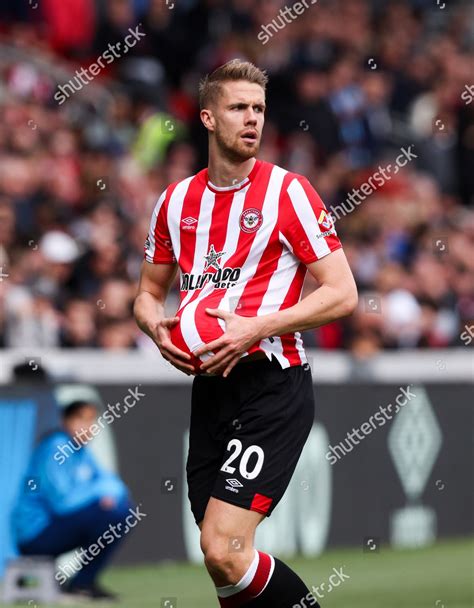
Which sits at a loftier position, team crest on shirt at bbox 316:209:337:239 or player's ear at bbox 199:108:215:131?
player's ear at bbox 199:108:215:131

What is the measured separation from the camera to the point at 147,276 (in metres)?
6.94

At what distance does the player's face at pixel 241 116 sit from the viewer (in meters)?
6.38

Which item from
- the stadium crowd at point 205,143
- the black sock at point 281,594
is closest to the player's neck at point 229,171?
the black sock at point 281,594

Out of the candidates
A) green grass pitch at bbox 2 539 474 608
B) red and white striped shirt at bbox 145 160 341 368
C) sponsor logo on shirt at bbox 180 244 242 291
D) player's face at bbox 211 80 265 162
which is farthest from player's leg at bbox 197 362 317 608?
green grass pitch at bbox 2 539 474 608

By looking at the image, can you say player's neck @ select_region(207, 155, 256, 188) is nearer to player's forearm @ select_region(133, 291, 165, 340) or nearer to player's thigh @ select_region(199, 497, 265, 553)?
player's forearm @ select_region(133, 291, 165, 340)

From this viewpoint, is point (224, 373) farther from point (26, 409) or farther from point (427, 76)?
point (427, 76)

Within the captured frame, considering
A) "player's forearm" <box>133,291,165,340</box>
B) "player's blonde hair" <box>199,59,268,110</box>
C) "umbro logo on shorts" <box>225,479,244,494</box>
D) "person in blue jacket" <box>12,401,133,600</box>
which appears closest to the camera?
"umbro logo on shorts" <box>225,479,244,494</box>

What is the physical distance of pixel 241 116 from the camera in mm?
6391

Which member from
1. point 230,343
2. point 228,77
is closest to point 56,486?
point 230,343

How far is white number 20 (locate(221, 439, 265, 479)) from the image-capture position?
6.19 m

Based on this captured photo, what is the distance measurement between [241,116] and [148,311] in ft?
3.23

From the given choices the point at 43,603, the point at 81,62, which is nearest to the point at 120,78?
the point at 81,62

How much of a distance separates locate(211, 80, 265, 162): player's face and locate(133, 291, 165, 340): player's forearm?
2.67 feet

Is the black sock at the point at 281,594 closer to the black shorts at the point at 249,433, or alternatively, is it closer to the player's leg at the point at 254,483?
the player's leg at the point at 254,483
